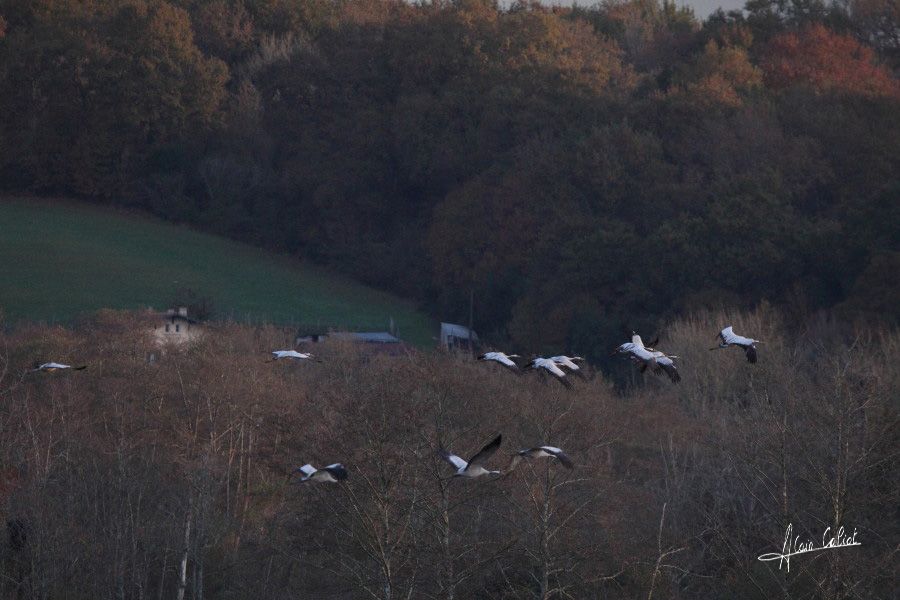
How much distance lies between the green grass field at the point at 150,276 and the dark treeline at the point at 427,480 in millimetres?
16665

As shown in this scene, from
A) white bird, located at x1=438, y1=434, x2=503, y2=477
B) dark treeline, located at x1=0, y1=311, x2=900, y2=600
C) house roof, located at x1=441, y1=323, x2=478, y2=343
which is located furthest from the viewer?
house roof, located at x1=441, y1=323, x2=478, y2=343

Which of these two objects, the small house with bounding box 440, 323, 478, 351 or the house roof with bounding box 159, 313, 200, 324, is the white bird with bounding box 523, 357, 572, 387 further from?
the small house with bounding box 440, 323, 478, 351

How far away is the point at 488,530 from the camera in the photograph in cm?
2816

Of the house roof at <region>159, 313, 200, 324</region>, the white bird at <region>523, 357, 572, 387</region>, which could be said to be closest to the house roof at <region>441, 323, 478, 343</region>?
the house roof at <region>159, 313, 200, 324</region>

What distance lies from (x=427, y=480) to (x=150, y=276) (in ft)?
141

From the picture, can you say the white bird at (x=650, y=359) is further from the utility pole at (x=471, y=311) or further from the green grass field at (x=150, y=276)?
the green grass field at (x=150, y=276)

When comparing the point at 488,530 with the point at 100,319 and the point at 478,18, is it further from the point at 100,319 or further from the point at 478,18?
the point at 478,18

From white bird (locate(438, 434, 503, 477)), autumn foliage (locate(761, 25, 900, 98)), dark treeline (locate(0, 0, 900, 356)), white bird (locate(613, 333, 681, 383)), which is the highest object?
white bird (locate(613, 333, 681, 383))

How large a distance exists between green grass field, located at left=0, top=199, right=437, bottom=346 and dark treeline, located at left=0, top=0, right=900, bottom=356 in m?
1.66

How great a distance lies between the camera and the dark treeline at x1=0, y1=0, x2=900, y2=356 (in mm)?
53094

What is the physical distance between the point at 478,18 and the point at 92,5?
21308 mm

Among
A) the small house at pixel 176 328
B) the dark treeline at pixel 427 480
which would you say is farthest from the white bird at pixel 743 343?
the small house at pixel 176 328
